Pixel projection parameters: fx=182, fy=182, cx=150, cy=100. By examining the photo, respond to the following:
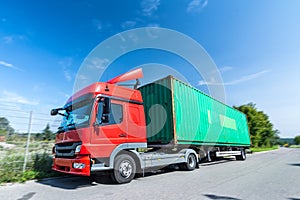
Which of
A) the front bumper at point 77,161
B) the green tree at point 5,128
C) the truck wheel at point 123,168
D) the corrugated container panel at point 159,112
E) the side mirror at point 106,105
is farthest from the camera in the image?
the corrugated container panel at point 159,112

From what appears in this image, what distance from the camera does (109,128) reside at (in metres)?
5.01

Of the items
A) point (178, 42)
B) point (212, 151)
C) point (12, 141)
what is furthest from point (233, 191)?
point (178, 42)

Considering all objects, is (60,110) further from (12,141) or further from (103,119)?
(12,141)

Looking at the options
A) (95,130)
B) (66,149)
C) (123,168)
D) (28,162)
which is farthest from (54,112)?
(123,168)

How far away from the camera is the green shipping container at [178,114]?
7.28m

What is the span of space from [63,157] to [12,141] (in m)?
2.69

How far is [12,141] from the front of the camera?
628 cm

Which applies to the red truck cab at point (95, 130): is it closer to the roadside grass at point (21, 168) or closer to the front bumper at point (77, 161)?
the front bumper at point (77, 161)

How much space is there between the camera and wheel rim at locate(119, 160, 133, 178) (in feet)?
17.2

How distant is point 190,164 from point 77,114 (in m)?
5.38

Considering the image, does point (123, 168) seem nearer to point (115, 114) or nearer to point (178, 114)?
point (115, 114)

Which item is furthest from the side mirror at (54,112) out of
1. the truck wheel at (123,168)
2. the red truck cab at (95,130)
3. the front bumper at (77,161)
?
the truck wheel at (123,168)

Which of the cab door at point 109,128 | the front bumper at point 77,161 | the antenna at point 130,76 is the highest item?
the antenna at point 130,76

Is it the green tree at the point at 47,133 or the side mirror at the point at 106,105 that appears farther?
the green tree at the point at 47,133
